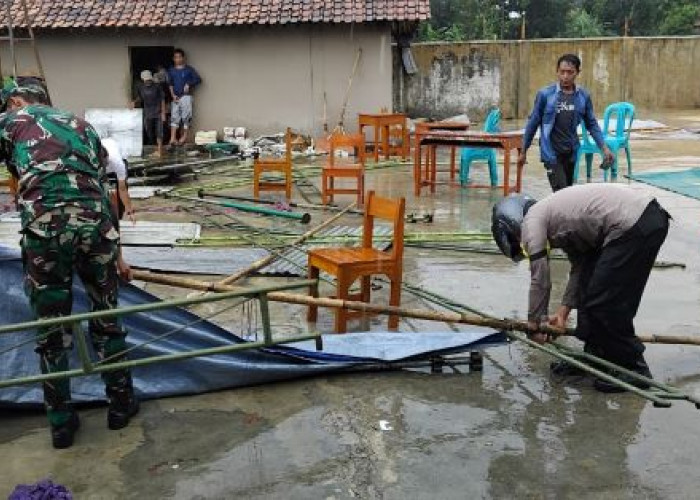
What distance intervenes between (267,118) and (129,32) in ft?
11.0

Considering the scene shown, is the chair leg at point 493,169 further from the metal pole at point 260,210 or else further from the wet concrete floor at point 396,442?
the wet concrete floor at point 396,442

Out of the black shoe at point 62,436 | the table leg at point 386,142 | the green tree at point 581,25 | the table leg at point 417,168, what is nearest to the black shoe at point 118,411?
the black shoe at point 62,436

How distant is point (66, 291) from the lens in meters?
3.91

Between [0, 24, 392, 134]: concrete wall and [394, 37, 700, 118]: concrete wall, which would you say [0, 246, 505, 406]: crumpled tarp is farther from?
[394, 37, 700, 118]: concrete wall

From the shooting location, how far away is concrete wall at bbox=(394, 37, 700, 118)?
74.2 ft

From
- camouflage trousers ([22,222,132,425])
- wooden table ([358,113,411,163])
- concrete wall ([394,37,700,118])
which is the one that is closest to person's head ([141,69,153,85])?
wooden table ([358,113,411,163])

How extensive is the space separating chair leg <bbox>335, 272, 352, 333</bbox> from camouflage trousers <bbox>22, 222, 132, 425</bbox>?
160cm

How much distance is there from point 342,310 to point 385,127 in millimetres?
9403

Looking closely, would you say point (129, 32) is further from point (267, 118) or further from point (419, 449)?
point (419, 449)

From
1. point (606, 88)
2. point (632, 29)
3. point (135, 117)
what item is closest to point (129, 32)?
point (135, 117)

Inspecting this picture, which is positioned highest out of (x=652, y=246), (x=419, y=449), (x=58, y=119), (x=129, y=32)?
(x=129, y=32)

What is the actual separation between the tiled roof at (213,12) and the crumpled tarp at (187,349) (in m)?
12.2

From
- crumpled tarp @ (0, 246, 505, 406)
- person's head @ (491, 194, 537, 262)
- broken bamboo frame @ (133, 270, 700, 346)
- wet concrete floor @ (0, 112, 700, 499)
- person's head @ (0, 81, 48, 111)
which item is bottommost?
wet concrete floor @ (0, 112, 700, 499)

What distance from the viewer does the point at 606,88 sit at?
23.3 metres
